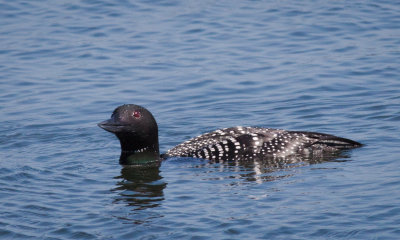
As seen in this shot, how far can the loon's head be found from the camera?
9.30m

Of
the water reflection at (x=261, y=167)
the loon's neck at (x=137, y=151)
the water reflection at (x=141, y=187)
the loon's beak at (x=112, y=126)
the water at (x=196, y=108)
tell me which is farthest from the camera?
the loon's neck at (x=137, y=151)

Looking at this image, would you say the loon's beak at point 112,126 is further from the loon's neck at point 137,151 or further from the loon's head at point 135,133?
the loon's neck at point 137,151

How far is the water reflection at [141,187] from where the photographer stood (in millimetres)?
7941

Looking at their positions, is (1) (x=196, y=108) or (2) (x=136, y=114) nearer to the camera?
(2) (x=136, y=114)

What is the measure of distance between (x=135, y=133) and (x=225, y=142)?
1.07m

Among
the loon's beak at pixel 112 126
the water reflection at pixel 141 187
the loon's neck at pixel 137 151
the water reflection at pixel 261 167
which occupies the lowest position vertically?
the water reflection at pixel 141 187

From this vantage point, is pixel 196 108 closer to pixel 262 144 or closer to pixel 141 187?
pixel 262 144

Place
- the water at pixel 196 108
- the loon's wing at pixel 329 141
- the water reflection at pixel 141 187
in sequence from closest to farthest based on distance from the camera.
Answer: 1. the water at pixel 196 108
2. the water reflection at pixel 141 187
3. the loon's wing at pixel 329 141

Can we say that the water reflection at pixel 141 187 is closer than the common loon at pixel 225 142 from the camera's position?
Yes

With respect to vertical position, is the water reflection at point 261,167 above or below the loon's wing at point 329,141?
below

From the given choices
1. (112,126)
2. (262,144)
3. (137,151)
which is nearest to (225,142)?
(262,144)

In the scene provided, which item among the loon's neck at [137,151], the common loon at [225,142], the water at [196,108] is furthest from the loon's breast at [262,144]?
the loon's neck at [137,151]

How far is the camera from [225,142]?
9.38m

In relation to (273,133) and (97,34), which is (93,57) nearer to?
(97,34)
